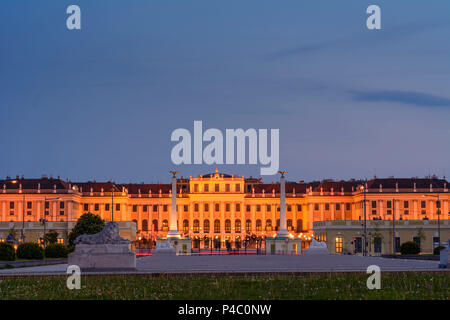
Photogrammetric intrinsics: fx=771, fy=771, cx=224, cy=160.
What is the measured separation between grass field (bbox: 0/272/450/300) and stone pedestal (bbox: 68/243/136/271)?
3.98 meters

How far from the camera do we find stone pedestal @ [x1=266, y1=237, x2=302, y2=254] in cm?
9225

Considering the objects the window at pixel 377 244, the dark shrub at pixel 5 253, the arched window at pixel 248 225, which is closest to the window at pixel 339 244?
the window at pixel 377 244

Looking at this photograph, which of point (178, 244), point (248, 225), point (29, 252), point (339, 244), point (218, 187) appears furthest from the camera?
point (248, 225)

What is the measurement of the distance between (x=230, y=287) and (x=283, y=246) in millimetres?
68700

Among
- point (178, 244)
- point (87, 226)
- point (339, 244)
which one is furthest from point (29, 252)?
point (339, 244)

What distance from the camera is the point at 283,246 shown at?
9312 cm

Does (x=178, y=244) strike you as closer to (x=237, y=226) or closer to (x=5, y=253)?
(x=5, y=253)

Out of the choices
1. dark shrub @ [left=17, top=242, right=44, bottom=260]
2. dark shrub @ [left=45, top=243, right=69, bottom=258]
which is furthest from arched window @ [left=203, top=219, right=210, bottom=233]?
dark shrub @ [left=17, top=242, right=44, bottom=260]
